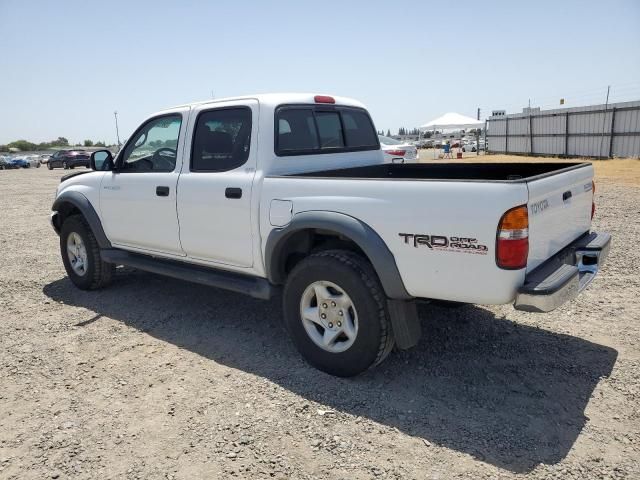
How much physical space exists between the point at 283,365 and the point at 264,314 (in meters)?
1.13

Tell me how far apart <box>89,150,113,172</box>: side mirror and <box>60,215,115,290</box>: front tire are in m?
0.78

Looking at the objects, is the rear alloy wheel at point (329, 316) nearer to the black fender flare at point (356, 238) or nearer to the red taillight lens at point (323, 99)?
the black fender flare at point (356, 238)

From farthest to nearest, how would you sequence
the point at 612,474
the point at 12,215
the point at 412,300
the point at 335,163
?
the point at 12,215 < the point at 335,163 < the point at 412,300 < the point at 612,474

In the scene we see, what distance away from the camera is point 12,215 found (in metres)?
12.2

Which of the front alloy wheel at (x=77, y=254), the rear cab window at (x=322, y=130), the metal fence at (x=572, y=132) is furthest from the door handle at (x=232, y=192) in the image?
the metal fence at (x=572, y=132)

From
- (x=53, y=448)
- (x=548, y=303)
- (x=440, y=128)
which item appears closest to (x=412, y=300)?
(x=548, y=303)

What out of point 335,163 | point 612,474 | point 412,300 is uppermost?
point 335,163

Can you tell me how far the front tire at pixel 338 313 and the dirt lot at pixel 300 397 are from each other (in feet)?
0.62

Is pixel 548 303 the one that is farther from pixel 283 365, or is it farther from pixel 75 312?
pixel 75 312

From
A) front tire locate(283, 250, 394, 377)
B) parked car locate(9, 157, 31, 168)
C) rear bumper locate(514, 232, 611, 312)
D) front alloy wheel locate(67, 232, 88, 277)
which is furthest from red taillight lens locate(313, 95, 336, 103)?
parked car locate(9, 157, 31, 168)

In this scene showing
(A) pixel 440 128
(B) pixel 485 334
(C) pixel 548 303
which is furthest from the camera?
(A) pixel 440 128

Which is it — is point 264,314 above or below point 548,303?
below

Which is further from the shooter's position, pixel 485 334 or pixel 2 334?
pixel 2 334

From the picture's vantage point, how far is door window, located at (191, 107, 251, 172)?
13.4 feet
